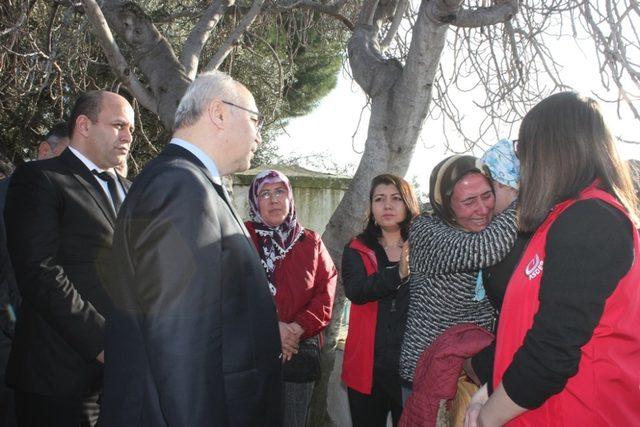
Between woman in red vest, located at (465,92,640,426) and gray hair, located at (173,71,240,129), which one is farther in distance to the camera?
gray hair, located at (173,71,240,129)

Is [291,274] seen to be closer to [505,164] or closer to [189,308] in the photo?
[505,164]

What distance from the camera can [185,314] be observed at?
5.22ft

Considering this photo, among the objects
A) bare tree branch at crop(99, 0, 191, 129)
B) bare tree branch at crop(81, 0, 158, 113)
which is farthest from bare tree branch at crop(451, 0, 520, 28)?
bare tree branch at crop(81, 0, 158, 113)

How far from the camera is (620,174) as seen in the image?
1769 mm

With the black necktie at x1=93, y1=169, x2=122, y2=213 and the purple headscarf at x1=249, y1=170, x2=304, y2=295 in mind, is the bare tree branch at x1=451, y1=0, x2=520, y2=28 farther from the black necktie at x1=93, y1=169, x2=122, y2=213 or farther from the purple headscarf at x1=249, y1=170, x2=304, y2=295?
the black necktie at x1=93, y1=169, x2=122, y2=213

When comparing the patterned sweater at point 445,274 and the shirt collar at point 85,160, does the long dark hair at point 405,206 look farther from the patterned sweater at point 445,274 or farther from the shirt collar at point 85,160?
the shirt collar at point 85,160

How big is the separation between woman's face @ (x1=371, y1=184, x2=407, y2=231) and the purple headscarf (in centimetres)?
50

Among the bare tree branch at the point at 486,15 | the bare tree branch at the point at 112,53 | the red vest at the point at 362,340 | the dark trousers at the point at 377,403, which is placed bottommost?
the dark trousers at the point at 377,403

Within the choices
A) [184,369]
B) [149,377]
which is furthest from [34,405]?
[184,369]

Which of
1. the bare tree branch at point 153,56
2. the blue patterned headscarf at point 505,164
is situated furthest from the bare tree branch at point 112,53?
the blue patterned headscarf at point 505,164

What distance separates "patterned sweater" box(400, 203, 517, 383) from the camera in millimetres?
2344

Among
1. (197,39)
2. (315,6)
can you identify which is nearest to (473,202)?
(197,39)

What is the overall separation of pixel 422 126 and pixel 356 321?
1297 mm

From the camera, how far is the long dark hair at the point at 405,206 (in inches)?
133
